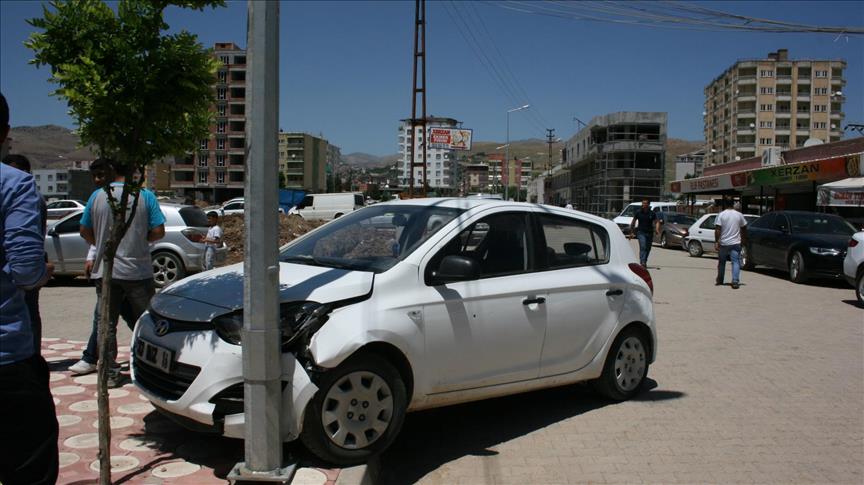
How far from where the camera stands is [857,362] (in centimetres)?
763

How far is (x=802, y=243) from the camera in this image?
1530 centimetres

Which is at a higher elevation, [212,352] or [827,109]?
[827,109]

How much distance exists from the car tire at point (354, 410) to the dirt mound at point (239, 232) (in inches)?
451

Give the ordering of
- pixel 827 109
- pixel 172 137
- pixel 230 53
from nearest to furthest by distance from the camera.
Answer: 1. pixel 172 137
2. pixel 230 53
3. pixel 827 109

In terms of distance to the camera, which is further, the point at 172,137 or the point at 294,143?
the point at 294,143

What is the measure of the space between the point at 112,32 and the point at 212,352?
181 cm

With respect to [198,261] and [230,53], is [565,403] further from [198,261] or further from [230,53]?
[230,53]

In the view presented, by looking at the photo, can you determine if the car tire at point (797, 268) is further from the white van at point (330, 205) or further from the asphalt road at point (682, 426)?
the white van at point (330, 205)

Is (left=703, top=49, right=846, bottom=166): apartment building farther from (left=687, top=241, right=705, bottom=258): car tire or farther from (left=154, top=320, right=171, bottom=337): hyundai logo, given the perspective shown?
(left=154, top=320, right=171, bottom=337): hyundai logo

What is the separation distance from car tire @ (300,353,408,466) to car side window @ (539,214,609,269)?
70.3 inches

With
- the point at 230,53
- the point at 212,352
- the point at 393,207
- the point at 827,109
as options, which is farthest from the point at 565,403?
the point at 827,109

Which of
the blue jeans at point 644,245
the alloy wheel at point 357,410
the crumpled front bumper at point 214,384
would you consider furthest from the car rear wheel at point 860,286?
the crumpled front bumper at point 214,384

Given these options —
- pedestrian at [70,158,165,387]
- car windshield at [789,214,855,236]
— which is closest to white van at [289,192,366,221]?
car windshield at [789,214,855,236]

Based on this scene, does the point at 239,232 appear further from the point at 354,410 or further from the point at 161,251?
the point at 354,410
